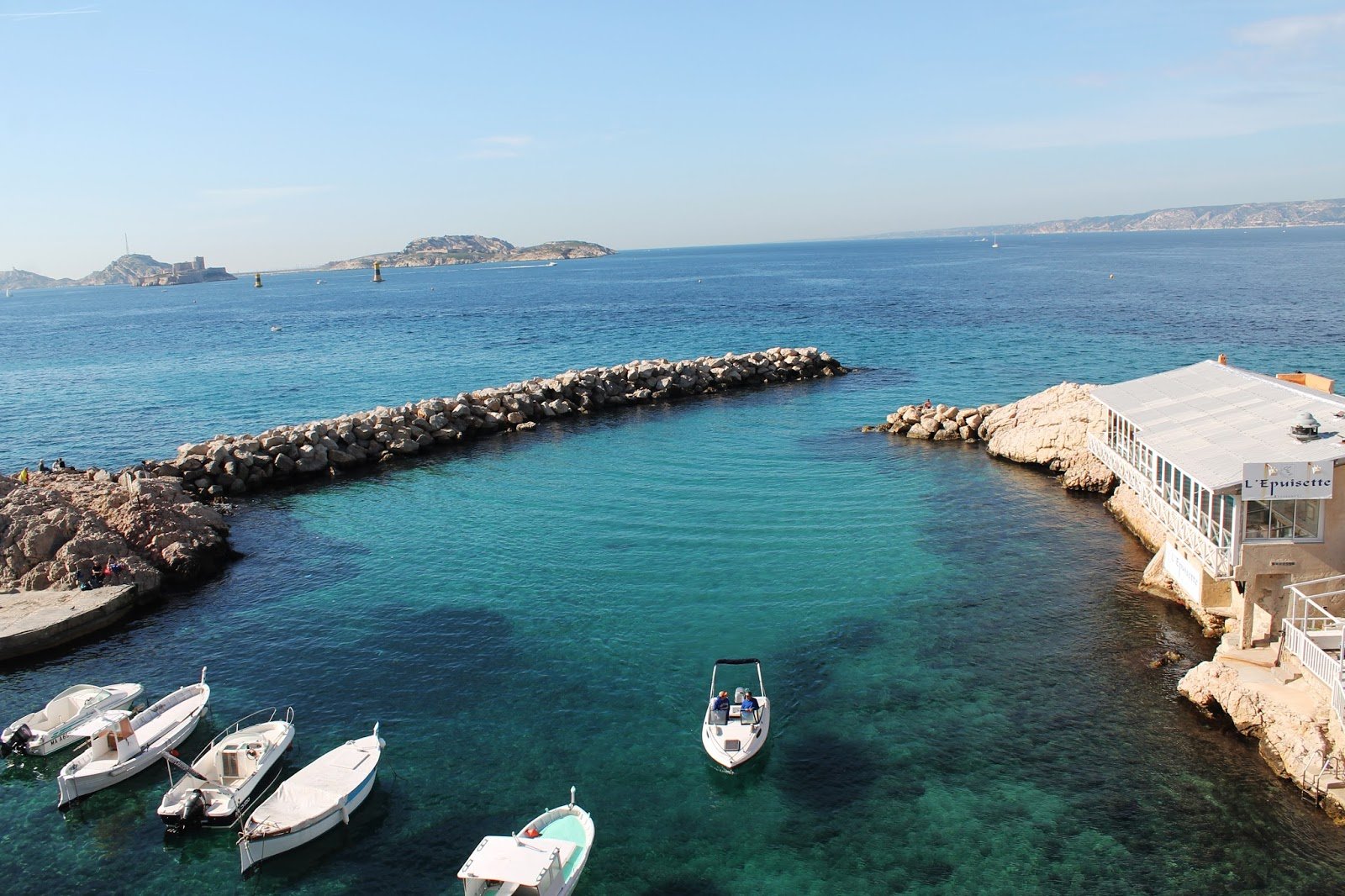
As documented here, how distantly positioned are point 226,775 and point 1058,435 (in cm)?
3679

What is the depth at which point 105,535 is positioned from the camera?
3222cm

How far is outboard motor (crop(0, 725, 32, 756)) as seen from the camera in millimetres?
21641

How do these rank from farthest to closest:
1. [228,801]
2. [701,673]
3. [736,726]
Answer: [701,673] < [736,726] < [228,801]

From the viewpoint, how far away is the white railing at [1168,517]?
21.0 metres

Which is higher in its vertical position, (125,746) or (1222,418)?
(1222,418)

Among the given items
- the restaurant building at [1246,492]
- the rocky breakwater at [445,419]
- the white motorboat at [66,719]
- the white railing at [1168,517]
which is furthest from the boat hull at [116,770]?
the restaurant building at [1246,492]

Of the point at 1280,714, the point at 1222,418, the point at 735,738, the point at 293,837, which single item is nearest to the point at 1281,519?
the point at 1280,714

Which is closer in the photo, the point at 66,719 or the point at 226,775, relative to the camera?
the point at 226,775

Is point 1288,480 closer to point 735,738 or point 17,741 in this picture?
point 735,738

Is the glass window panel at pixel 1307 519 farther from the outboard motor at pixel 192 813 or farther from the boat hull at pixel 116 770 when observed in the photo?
the boat hull at pixel 116 770

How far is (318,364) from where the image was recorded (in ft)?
283

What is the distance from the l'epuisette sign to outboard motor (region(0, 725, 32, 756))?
1173 inches

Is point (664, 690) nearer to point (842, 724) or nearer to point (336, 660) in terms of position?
point (842, 724)

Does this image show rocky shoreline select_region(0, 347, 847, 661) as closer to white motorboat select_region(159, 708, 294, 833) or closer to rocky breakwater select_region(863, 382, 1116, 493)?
white motorboat select_region(159, 708, 294, 833)
